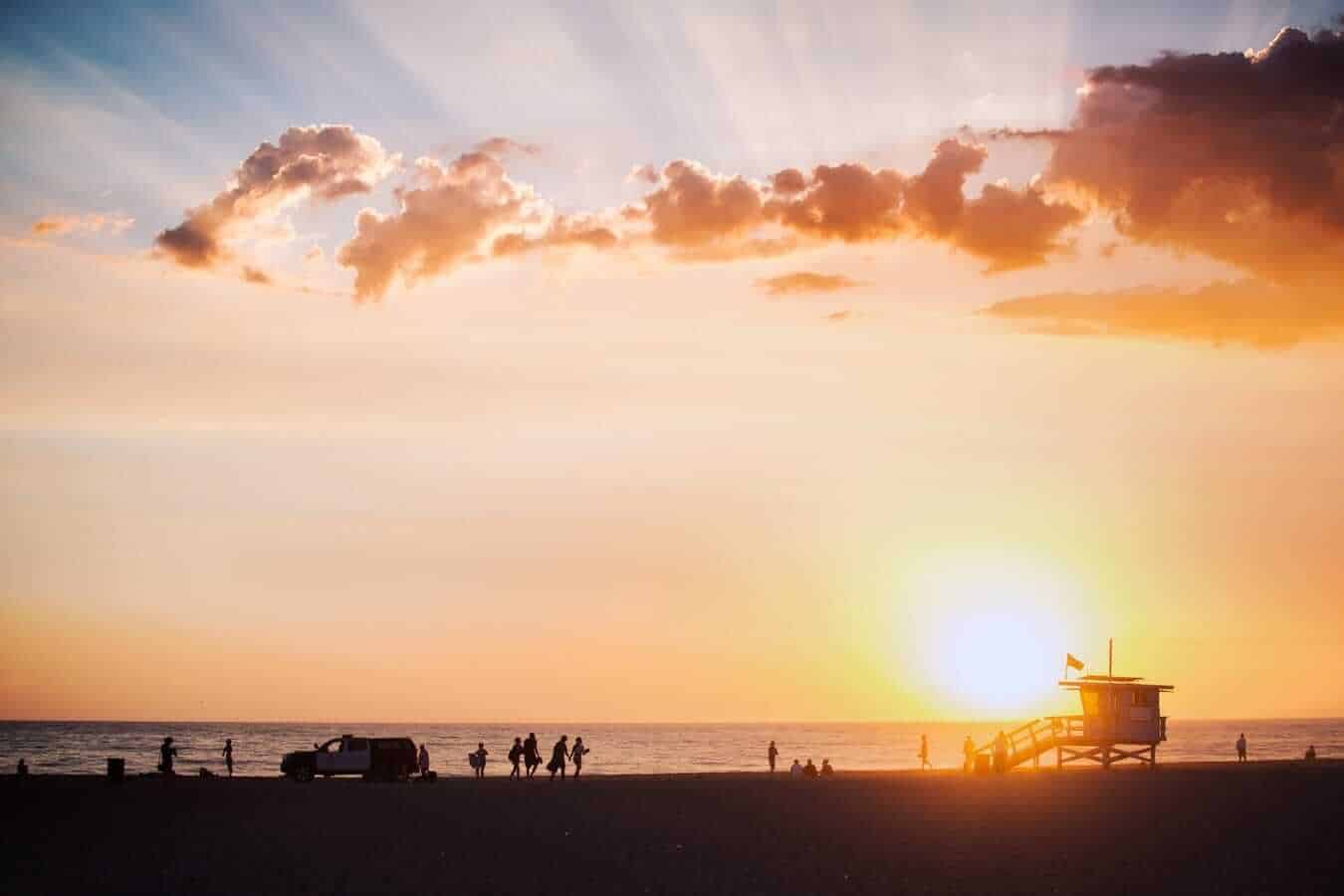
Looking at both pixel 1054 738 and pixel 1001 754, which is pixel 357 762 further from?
pixel 1054 738

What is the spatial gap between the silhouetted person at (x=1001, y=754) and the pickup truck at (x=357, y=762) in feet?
81.1

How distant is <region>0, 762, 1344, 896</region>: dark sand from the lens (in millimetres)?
24812

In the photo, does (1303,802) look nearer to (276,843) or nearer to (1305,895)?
(1305,895)

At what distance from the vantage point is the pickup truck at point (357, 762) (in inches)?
2219

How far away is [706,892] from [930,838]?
392 inches

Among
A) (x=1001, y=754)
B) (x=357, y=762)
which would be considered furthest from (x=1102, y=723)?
(x=357, y=762)

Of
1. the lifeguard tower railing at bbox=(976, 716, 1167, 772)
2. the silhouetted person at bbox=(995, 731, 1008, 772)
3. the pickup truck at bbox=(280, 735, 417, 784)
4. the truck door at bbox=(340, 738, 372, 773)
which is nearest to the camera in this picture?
the pickup truck at bbox=(280, 735, 417, 784)

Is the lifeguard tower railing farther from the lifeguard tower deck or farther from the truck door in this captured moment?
the truck door

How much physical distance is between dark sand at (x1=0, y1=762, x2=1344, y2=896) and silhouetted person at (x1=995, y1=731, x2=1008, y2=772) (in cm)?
1298

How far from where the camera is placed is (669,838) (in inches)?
1238

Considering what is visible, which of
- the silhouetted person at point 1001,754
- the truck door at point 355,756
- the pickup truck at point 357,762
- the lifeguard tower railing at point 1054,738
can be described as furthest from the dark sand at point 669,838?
the lifeguard tower railing at point 1054,738

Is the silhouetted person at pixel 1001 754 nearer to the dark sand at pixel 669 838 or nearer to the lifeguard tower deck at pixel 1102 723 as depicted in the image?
the lifeguard tower deck at pixel 1102 723

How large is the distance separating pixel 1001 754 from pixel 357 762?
27088 mm

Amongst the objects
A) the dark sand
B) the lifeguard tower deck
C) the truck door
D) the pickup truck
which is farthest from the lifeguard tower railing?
the truck door
